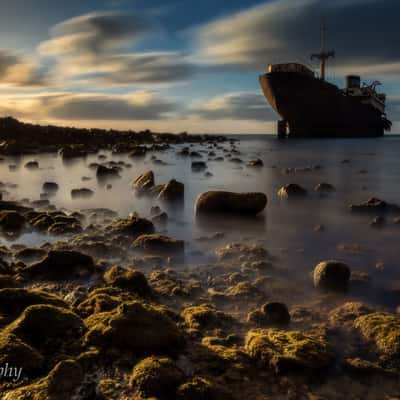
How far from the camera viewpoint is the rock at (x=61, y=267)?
6.66m

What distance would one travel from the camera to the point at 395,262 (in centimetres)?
771

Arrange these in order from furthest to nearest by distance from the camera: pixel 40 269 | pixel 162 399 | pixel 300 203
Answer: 1. pixel 300 203
2. pixel 40 269
3. pixel 162 399

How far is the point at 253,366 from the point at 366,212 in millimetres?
9487

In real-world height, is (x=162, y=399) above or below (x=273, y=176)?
below

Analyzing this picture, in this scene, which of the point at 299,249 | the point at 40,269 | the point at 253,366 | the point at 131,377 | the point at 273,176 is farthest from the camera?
the point at 273,176

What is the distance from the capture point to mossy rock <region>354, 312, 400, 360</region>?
4.48 meters

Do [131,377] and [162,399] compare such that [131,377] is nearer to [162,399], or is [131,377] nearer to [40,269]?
[162,399]

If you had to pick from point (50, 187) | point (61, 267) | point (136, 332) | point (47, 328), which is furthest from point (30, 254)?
point (50, 187)

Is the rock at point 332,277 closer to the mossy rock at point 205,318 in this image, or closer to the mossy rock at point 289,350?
the mossy rock at point 289,350

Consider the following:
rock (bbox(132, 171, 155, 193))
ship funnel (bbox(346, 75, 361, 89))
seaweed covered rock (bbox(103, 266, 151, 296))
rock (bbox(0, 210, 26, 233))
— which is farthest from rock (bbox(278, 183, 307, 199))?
ship funnel (bbox(346, 75, 361, 89))

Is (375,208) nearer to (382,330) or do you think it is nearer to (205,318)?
(382,330)

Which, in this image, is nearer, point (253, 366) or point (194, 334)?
point (253, 366)

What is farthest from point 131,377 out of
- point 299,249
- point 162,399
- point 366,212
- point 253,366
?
point 366,212

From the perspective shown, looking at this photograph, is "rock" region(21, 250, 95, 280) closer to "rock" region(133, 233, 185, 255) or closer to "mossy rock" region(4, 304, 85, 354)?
"rock" region(133, 233, 185, 255)
